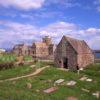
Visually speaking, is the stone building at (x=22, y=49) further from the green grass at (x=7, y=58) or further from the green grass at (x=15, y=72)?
the green grass at (x=15, y=72)

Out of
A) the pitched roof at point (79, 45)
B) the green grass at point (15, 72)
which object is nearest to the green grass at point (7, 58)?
the green grass at point (15, 72)

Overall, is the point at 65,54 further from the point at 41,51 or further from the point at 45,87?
the point at 41,51

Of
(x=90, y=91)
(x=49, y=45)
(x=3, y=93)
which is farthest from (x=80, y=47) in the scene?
(x=49, y=45)

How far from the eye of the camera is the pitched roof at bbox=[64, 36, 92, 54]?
63097 millimetres

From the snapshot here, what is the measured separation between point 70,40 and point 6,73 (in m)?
22.4

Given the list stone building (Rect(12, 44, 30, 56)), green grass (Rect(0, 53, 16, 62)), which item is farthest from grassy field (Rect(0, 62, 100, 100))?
stone building (Rect(12, 44, 30, 56))

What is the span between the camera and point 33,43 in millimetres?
121188

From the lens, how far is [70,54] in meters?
62.9

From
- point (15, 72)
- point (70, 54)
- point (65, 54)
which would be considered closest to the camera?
point (15, 72)

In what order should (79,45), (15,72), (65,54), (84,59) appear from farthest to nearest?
(79,45)
(84,59)
(65,54)
(15,72)

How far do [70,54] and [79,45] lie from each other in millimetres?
5257

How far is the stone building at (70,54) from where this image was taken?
204 ft

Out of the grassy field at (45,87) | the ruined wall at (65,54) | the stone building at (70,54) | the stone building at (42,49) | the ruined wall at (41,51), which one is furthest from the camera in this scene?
the ruined wall at (41,51)

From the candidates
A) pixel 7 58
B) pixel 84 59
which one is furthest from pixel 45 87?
pixel 84 59
